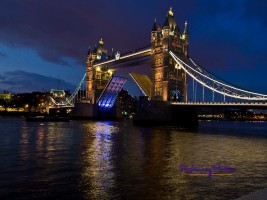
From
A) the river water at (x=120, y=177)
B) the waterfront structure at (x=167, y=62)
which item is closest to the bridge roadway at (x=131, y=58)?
the waterfront structure at (x=167, y=62)

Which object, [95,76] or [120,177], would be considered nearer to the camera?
[120,177]

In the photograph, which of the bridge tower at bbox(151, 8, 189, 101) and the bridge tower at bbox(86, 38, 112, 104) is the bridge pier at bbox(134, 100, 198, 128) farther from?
the bridge tower at bbox(86, 38, 112, 104)

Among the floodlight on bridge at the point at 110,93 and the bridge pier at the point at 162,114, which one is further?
the floodlight on bridge at the point at 110,93

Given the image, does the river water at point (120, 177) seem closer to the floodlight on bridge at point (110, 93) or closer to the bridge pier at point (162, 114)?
the bridge pier at point (162, 114)

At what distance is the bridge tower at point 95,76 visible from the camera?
83.9 meters

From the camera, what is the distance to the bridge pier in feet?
177

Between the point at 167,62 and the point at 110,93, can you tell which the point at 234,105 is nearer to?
the point at 167,62

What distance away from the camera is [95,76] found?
84562 millimetres

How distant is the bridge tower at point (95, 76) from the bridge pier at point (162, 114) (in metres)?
28.1

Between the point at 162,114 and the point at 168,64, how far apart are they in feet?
29.1

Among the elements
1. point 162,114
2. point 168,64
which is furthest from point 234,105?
point 168,64

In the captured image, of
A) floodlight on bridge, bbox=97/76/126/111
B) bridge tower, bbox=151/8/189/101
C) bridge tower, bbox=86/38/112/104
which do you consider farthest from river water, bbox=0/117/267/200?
bridge tower, bbox=86/38/112/104

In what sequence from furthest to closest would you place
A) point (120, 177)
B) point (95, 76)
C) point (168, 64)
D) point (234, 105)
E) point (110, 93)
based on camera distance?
point (95, 76)
point (110, 93)
point (168, 64)
point (234, 105)
point (120, 177)

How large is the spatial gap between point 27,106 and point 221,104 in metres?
101
